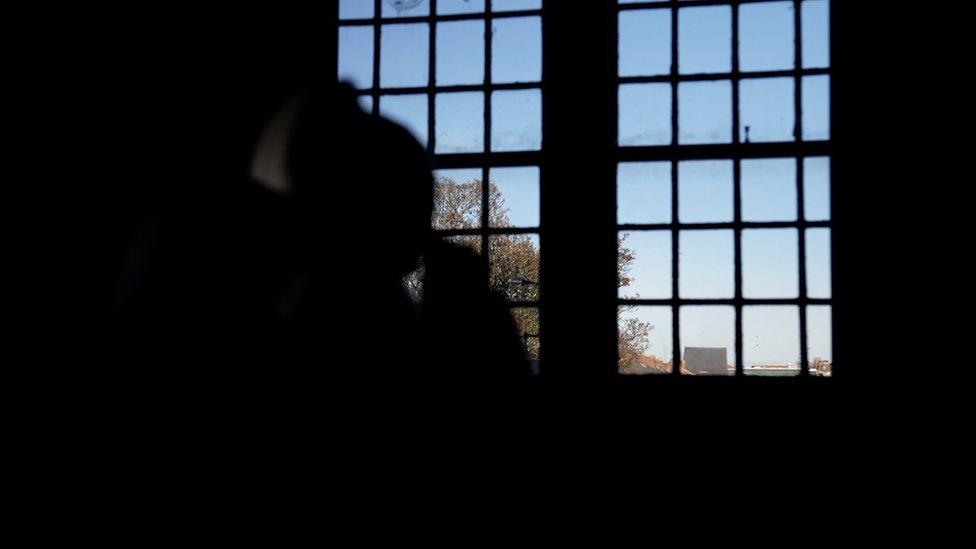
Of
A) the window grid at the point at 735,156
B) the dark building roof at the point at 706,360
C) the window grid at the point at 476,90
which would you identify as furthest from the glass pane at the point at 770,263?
the window grid at the point at 476,90

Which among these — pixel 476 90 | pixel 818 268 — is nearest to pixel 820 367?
pixel 818 268

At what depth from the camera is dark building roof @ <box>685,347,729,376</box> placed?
297cm

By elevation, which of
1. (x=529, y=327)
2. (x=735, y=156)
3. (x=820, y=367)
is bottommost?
(x=820, y=367)

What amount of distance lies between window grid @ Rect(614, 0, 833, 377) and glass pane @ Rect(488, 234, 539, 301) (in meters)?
0.41

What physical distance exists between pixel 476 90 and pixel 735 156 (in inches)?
45.5

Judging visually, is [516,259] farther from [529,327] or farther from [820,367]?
[820,367]

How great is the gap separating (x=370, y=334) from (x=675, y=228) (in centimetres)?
250

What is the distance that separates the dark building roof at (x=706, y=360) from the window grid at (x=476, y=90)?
639 millimetres

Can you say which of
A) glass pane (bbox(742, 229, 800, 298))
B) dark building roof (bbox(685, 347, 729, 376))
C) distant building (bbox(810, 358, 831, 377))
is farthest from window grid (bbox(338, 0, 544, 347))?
distant building (bbox(810, 358, 831, 377))

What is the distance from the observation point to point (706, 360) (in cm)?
301

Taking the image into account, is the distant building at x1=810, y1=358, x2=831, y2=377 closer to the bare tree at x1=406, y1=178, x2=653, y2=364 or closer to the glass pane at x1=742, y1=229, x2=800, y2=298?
the glass pane at x1=742, y1=229, x2=800, y2=298

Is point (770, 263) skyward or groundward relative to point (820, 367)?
skyward

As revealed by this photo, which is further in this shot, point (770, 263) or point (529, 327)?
point (529, 327)

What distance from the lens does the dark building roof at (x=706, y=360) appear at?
9.75 feet
